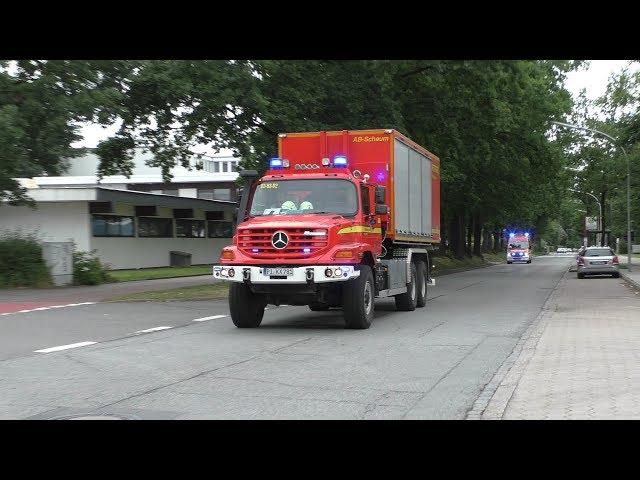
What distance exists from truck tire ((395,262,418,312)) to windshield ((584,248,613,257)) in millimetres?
19423

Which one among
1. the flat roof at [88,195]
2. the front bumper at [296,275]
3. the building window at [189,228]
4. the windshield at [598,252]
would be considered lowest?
the windshield at [598,252]

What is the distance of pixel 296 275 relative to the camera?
39.1ft

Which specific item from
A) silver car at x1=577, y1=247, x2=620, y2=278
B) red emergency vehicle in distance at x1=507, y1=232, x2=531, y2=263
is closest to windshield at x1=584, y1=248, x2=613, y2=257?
silver car at x1=577, y1=247, x2=620, y2=278

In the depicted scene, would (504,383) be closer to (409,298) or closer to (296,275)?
(296,275)

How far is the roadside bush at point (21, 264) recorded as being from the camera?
2466cm

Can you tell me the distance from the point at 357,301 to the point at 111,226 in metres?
25.3

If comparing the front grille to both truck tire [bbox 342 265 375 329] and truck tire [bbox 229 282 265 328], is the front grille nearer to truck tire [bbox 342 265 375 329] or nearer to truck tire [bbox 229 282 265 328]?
truck tire [bbox 229 282 265 328]

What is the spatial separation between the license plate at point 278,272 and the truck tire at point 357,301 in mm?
1087

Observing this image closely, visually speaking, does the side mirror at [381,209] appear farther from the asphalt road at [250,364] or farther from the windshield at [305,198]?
the asphalt road at [250,364]

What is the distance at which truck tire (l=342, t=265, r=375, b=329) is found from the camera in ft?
40.8

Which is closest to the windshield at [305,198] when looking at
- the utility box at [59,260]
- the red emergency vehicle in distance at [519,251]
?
the utility box at [59,260]

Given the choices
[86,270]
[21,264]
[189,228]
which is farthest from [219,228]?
[21,264]
